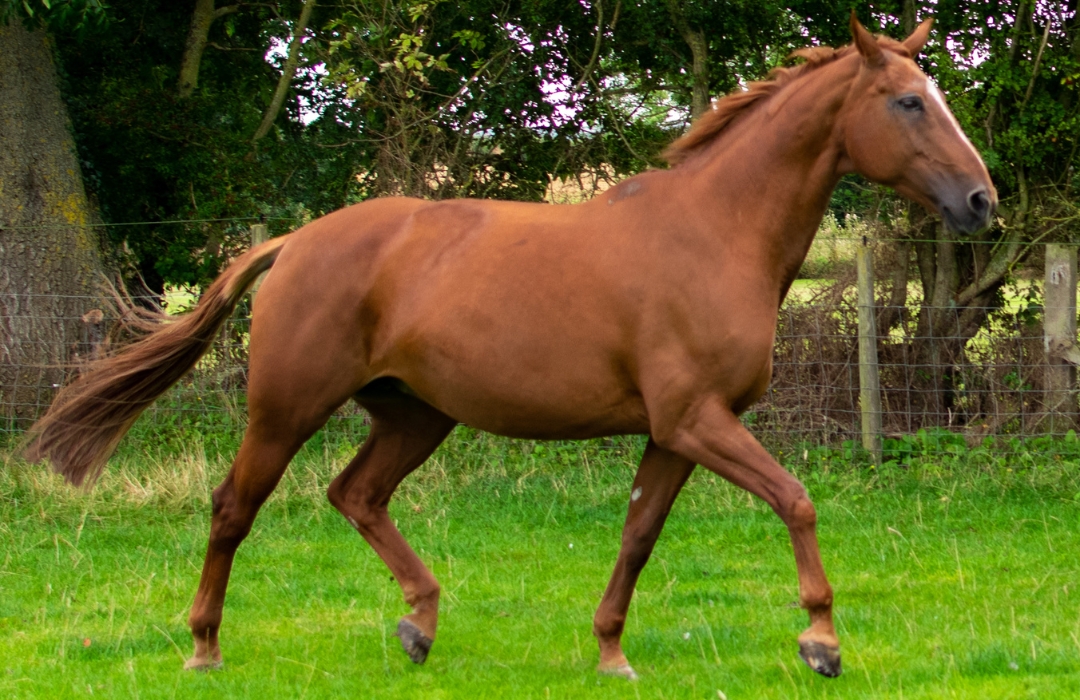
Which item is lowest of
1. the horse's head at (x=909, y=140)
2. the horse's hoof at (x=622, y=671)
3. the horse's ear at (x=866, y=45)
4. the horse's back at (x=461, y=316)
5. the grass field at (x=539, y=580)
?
the grass field at (x=539, y=580)

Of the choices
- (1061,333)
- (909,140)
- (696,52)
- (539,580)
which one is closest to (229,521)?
(539,580)

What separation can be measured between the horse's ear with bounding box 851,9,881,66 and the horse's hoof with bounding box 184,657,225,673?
3.38m

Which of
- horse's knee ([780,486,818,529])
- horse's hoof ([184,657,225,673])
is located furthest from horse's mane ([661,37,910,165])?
horse's hoof ([184,657,225,673])

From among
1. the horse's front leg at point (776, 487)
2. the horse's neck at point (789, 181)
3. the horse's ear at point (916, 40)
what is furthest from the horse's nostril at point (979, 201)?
the horse's front leg at point (776, 487)

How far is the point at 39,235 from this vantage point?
9.33 metres

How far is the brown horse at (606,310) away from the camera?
3949 millimetres

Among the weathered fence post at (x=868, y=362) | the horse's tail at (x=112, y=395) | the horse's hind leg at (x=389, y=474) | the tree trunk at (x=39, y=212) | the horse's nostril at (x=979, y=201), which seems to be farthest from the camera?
the tree trunk at (x=39, y=212)

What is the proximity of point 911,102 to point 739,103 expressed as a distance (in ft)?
2.33

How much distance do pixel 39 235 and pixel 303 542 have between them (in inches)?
166

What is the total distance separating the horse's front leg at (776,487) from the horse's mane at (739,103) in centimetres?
106

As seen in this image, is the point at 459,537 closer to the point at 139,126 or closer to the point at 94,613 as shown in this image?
the point at 94,613

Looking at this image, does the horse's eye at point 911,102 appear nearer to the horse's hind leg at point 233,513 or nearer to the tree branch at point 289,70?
the horse's hind leg at point 233,513

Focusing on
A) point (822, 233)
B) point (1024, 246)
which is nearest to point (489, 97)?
point (822, 233)

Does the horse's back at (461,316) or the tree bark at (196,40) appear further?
the tree bark at (196,40)
